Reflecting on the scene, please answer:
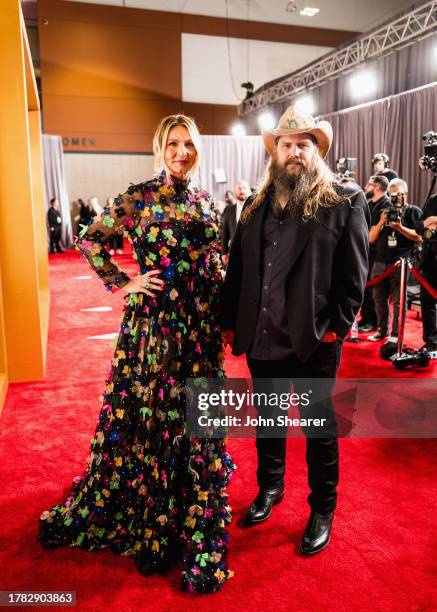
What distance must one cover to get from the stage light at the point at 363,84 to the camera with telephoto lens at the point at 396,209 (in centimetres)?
515

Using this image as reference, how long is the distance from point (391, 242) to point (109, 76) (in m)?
11.9

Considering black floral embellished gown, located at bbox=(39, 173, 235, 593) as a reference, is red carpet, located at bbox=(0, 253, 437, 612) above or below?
below

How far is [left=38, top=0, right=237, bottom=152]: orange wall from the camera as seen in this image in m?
13.7

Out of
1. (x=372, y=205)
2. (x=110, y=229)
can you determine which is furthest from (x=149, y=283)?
(x=372, y=205)

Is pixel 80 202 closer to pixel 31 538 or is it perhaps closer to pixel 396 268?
pixel 396 268

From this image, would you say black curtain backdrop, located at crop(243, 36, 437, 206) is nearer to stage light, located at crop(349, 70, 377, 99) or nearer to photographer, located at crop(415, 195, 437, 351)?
stage light, located at crop(349, 70, 377, 99)

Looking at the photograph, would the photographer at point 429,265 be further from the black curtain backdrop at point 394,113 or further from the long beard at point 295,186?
the black curtain backdrop at point 394,113

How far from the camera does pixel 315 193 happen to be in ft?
6.39

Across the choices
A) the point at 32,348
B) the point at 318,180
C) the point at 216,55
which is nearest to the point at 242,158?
the point at 216,55

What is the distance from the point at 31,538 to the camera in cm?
221

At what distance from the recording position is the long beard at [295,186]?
1.94 metres

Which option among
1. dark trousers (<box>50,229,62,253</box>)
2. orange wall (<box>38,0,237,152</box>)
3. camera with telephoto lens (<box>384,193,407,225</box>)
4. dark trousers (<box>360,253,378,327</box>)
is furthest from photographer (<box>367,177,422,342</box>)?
dark trousers (<box>50,229,62,253</box>)

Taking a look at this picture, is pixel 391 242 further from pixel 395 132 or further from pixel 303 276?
pixel 395 132

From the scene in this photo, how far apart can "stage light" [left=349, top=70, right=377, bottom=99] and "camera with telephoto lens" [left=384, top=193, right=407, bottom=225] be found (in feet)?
16.9
